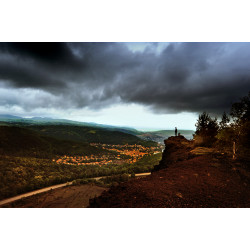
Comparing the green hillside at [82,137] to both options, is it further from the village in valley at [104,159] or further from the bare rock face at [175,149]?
the bare rock face at [175,149]

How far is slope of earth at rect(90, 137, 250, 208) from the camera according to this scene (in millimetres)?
2439

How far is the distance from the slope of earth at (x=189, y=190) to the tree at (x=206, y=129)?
2.20 metres

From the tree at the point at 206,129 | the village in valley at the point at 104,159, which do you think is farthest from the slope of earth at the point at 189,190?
the village in valley at the point at 104,159

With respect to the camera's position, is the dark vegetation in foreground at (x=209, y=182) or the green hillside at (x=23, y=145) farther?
the green hillside at (x=23, y=145)

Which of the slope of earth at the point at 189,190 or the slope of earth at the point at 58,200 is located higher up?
the slope of earth at the point at 189,190

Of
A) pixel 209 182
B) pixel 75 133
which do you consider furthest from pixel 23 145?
pixel 75 133

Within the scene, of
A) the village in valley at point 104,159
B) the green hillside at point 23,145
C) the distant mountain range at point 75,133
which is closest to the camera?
the green hillside at point 23,145

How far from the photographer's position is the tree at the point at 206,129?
218 inches

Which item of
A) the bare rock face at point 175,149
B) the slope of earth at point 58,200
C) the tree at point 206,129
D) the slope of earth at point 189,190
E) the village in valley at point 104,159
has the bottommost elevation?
the village in valley at point 104,159

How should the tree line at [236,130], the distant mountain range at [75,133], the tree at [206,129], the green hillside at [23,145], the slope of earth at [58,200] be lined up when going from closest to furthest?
1. the slope of earth at [58,200]
2. the tree line at [236,130]
3. the tree at [206,129]
4. the green hillside at [23,145]
5. the distant mountain range at [75,133]

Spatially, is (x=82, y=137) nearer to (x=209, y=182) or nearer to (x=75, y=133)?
(x=75, y=133)

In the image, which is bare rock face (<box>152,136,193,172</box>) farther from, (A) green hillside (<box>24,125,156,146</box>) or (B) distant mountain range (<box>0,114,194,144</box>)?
(A) green hillside (<box>24,125,156,146</box>)

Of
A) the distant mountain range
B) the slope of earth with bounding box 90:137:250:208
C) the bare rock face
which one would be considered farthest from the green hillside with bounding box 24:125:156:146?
the slope of earth with bounding box 90:137:250:208

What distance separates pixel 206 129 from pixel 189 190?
191 inches
